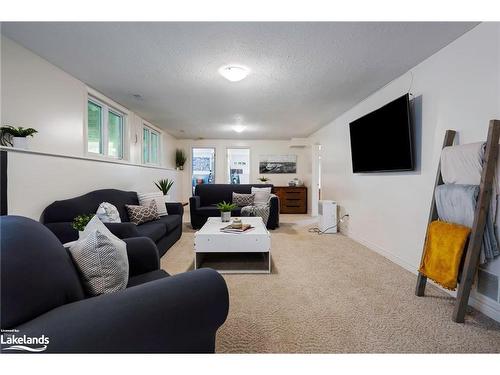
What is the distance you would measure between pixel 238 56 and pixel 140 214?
228 cm

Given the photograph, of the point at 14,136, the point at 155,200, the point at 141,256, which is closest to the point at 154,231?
the point at 155,200

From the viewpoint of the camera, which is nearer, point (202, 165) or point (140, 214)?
point (140, 214)

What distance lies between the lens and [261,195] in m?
5.17

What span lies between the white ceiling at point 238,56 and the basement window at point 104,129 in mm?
281

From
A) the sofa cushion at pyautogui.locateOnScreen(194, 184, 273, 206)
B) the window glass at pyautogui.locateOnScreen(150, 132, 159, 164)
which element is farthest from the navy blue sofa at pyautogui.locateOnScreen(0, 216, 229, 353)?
the window glass at pyautogui.locateOnScreen(150, 132, 159, 164)

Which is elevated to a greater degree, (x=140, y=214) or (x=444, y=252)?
(x=140, y=214)

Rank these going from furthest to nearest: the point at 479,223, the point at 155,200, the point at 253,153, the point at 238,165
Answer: the point at 238,165 → the point at 253,153 → the point at 155,200 → the point at 479,223

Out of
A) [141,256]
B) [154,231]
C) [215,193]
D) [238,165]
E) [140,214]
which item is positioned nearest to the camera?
[141,256]

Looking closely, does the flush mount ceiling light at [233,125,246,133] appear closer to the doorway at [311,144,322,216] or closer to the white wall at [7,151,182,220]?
the doorway at [311,144,322,216]

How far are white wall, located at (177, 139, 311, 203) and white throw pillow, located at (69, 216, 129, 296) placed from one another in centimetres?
629

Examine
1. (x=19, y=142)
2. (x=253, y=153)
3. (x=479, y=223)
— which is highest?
(x=253, y=153)

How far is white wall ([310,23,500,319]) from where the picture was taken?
6.04 feet

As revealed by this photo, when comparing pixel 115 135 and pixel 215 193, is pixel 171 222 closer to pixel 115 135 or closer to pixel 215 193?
pixel 115 135

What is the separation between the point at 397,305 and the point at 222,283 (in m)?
1.68
